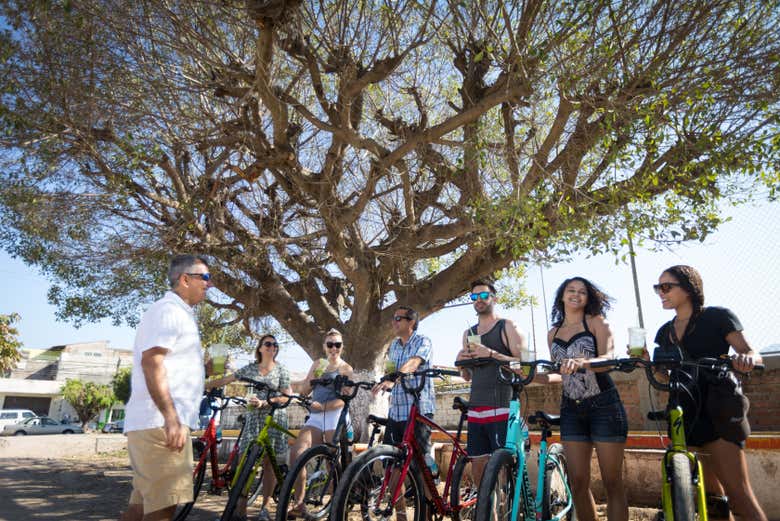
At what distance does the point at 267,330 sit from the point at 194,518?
932 cm

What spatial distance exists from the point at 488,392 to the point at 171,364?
2.34 meters

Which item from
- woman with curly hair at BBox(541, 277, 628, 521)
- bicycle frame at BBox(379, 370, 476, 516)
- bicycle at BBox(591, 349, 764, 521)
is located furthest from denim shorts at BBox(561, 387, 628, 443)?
bicycle frame at BBox(379, 370, 476, 516)

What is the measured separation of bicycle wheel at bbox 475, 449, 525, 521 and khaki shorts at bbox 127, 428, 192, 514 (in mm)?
1617

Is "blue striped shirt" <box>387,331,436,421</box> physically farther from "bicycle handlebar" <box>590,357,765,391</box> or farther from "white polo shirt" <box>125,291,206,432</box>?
"white polo shirt" <box>125,291,206,432</box>

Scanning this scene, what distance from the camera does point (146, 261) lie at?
34.6 feet

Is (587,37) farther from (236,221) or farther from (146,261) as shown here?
(146,261)

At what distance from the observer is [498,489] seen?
11.0ft

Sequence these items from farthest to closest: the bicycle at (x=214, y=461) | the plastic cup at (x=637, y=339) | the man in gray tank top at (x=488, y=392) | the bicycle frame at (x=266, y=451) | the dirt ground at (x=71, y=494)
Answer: the dirt ground at (x=71, y=494), the bicycle at (x=214, y=461), the bicycle frame at (x=266, y=451), the man in gray tank top at (x=488, y=392), the plastic cup at (x=637, y=339)

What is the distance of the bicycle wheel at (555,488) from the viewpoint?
3.76 meters

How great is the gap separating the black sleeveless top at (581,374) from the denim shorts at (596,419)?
4 centimetres

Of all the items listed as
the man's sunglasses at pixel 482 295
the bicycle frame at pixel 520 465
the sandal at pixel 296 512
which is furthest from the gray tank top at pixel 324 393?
the bicycle frame at pixel 520 465

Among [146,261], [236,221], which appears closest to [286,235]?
[236,221]

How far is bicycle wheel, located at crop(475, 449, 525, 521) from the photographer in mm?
3158

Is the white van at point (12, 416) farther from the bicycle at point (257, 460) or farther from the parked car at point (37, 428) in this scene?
the bicycle at point (257, 460)
